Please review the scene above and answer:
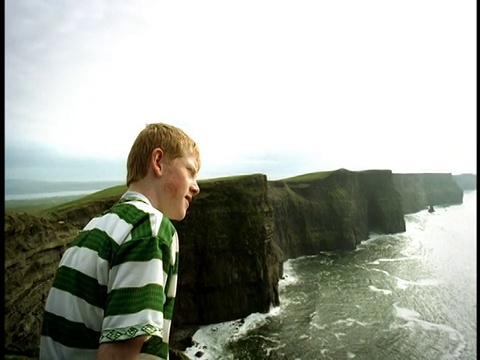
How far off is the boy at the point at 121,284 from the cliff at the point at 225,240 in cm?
1176

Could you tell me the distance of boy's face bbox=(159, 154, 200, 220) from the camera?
69.6 inches

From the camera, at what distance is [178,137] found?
1.85m

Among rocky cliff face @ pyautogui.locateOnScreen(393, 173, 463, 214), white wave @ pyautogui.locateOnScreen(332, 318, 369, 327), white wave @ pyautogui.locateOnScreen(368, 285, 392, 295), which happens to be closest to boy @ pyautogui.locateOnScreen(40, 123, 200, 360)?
white wave @ pyautogui.locateOnScreen(332, 318, 369, 327)

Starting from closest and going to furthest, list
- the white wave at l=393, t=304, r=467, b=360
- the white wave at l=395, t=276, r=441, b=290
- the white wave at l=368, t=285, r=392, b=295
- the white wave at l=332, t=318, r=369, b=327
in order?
the white wave at l=393, t=304, r=467, b=360, the white wave at l=332, t=318, r=369, b=327, the white wave at l=368, t=285, r=392, b=295, the white wave at l=395, t=276, r=441, b=290

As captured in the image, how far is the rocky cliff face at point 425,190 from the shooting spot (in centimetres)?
9350

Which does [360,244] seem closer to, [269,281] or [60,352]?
[269,281]

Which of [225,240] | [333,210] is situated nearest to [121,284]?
[225,240]

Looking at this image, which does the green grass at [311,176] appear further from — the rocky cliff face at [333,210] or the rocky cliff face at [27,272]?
the rocky cliff face at [27,272]

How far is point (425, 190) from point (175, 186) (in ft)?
397

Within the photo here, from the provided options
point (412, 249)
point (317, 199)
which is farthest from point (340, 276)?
point (412, 249)

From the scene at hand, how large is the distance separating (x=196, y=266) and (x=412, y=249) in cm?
5045

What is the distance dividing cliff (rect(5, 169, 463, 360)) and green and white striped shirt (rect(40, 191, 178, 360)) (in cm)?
1173

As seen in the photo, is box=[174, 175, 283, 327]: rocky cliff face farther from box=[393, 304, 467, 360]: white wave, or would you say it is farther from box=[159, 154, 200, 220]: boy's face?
box=[159, 154, 200, 220]: boy's face

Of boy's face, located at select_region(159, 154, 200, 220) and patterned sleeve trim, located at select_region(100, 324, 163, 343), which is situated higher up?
boy's face, located at select_region(159, 154, 200, 220)
